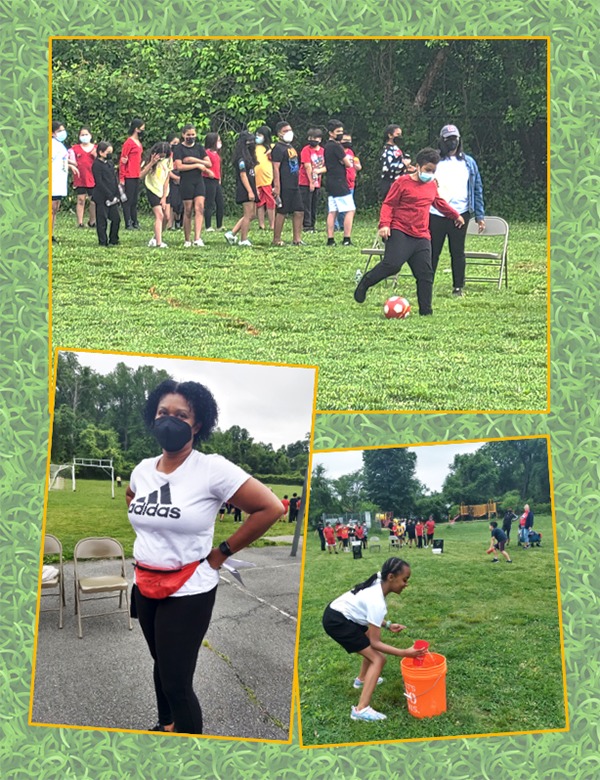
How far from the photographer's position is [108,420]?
15.0ft

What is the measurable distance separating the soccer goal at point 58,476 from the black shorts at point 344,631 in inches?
55.1

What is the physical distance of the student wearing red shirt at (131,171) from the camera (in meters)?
12.0

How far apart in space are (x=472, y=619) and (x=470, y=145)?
5.77 meters

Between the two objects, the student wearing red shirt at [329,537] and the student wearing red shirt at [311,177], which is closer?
the student wearing red shirt at [329,537]

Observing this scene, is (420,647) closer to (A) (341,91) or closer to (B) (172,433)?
(B) (172,433)

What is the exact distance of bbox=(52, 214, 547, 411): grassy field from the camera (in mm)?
6336

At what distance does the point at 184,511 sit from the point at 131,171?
10.3 meters

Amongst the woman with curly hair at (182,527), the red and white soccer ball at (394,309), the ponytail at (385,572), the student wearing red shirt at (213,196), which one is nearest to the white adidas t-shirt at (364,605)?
the ponytail at (385,572)

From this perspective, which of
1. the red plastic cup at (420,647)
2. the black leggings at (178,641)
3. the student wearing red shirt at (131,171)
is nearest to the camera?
the black leggings at (178,641)

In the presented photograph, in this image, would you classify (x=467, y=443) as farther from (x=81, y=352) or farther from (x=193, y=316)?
(x=193, y=316)

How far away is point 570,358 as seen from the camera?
4.93 metres

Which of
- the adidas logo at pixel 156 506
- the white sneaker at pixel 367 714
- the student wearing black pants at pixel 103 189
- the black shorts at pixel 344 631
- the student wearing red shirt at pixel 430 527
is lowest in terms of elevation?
the white sneaker at pixel 367 714

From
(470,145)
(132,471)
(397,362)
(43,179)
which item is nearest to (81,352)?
(132,471)

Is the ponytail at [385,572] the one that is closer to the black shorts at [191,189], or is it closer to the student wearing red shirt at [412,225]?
the student wearing red shirt at [412,225]
